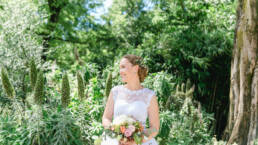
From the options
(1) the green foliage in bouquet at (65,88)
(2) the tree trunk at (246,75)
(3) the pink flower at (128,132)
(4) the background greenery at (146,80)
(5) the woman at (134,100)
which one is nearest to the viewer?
(3) the pink flower at (128,132)

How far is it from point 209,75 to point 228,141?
246 centimetres

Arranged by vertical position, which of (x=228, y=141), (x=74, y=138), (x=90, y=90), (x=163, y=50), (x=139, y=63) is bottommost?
(x=228, y=141)

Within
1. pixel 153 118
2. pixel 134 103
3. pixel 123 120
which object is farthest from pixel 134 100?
pixel 123 120

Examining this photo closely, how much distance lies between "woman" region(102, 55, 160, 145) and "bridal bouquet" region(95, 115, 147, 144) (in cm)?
32

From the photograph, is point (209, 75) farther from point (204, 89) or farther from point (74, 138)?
point (74, 138)

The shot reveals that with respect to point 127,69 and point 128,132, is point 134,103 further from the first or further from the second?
point 128,132

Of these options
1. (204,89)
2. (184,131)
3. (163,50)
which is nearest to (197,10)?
(163,50)

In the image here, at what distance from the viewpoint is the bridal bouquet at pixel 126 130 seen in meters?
2.48

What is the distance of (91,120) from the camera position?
4426 mm

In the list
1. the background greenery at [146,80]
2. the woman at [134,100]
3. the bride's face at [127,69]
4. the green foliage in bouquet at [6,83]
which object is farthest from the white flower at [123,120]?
the green foliage in bouquet at [6,83]

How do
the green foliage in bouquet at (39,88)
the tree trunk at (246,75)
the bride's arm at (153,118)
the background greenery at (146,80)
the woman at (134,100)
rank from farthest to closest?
the tree trunk at (246,75), the background greenery at (146,80), the green foliage in bouquet at (39,88), the woman at (134,100), the bride's arm at (153,118)

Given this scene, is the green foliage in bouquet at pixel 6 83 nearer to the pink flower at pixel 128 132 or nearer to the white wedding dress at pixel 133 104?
the white wedding dress at pixel 133 104

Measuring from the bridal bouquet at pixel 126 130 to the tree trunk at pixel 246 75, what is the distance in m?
2.95

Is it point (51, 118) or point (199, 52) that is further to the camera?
point (199, 52)
